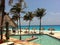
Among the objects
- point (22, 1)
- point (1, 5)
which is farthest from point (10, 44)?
point (22, 1)

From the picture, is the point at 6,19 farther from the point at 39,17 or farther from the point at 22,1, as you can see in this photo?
the point at 39,17

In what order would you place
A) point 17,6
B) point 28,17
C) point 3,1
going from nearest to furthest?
point 3,1, point 17,6, point 28,17

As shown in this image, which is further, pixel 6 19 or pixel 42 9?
pixel 42 9

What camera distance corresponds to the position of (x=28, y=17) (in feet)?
157

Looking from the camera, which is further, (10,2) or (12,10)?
(12,10)

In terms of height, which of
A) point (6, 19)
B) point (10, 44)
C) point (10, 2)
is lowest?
point (10, 44)

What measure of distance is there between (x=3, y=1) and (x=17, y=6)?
33.7 feet

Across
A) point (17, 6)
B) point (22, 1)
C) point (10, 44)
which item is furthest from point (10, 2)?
point (17, 6)

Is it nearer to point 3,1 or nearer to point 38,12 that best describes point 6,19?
point 3,1

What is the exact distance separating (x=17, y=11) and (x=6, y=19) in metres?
5.95

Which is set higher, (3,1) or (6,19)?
(3,1)

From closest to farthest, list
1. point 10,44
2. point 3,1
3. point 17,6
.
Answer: point 10,44 → point 3,1 → point 17,6

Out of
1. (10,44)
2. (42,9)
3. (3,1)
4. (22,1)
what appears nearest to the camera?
(10,44)

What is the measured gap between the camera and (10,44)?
15055 mm
